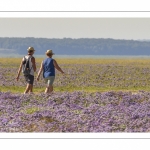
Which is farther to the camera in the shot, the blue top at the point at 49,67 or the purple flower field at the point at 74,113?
the blue top at the point at 49,67

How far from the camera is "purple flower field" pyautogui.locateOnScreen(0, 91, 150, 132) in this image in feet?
47.4

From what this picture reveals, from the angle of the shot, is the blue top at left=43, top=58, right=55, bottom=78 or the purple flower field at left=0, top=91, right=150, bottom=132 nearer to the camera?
the purple flower field at left=0, top=91, right=150, bottom=132

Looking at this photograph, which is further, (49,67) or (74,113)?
(49,67)

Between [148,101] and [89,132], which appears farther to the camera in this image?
[148,101]

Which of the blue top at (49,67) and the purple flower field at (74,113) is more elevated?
the blue top at (49,67)

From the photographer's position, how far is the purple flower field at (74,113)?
14438 mm

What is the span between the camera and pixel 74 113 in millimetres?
16750

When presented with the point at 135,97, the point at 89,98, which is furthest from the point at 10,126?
the point at 135,97

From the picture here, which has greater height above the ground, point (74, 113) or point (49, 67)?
point (49, 67)

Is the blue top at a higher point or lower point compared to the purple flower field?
higher

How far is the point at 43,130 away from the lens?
46.1 feet

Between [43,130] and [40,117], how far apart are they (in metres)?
1.83

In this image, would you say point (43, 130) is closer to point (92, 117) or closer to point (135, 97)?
point (92, 117)
